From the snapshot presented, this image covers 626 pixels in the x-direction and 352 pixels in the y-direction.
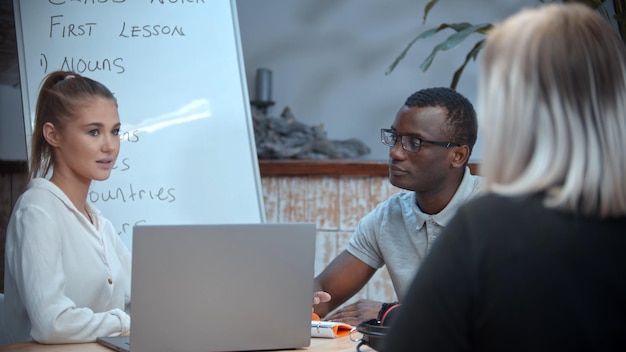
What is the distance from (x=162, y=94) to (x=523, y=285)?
5.70 feet

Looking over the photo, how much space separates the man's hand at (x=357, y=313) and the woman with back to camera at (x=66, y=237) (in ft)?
1.66

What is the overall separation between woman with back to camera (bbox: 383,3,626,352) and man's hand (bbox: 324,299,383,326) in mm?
1015

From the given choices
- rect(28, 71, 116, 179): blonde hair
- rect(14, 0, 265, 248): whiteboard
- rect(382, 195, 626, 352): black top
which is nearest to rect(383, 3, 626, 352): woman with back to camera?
rect(382, 195, 626, 352): black top

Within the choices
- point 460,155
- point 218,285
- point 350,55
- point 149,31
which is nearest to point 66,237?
point 218,285

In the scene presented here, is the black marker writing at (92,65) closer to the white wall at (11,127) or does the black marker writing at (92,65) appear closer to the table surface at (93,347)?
the white wall at (11,127)

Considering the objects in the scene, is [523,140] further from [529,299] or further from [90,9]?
[90,9]

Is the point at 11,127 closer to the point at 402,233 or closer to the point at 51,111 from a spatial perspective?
the point at 51,111

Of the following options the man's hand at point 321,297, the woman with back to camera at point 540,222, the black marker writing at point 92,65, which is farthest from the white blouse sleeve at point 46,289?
the woman with back to camera at point 540,222

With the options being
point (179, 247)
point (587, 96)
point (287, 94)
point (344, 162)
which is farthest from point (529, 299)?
point (287, 94)

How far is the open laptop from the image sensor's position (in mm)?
1333

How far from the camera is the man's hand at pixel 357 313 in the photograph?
1825mm

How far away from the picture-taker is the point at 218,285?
1.36 m

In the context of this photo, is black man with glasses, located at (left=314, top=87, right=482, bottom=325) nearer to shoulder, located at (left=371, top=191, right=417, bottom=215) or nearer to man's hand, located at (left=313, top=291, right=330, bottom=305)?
shoulder, located at (left=371, top=191, right=417, bottom=215)

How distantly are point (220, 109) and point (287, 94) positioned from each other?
5.67 ft
